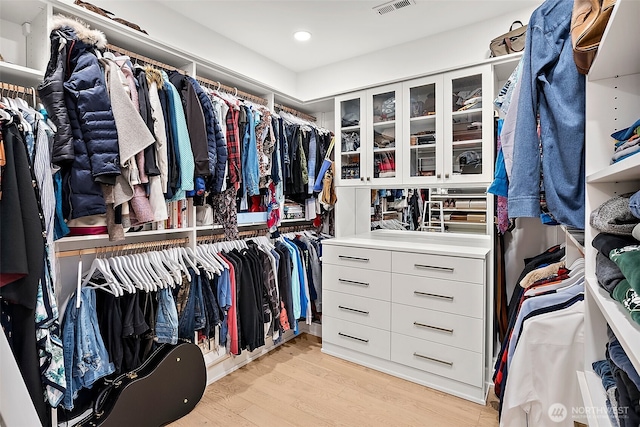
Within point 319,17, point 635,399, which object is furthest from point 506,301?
point 319,17

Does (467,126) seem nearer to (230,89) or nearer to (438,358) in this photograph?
(438,358)

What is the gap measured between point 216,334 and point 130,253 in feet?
2.57

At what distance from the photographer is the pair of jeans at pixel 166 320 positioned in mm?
1926

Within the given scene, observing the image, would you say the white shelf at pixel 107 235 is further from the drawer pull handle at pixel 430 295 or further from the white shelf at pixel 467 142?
the white shelf at pixel 467 142

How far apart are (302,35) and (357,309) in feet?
7.41

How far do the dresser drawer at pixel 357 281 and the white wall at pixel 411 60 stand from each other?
1.51 metres

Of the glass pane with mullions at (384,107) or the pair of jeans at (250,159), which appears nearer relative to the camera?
the pair of jeans at (250,159)

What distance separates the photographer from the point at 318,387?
2.28m

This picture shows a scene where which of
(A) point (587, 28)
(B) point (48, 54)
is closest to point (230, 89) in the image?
(B) point (48, 54)

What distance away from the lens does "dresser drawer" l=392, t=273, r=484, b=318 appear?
211 centimetres

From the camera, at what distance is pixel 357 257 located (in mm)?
2588

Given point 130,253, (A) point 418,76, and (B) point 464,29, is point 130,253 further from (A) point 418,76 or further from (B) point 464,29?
(B) point 464,29

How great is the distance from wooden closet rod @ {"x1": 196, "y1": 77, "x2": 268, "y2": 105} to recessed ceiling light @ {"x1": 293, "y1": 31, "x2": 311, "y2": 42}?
0.58m
